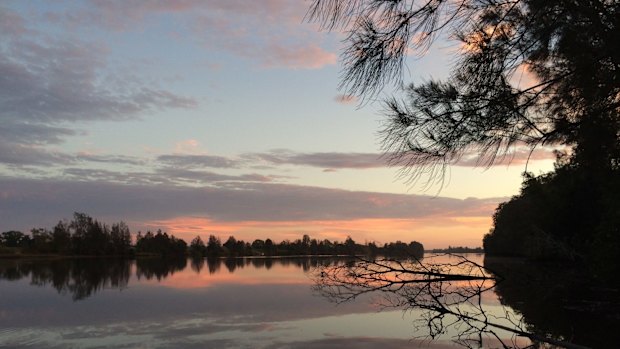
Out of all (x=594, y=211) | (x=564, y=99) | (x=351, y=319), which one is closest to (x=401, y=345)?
(x=351, y=319)

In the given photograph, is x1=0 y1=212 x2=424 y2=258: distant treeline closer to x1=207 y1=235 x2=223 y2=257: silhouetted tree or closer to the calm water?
x1=207 y1=235 x2=223 y2=257: silhouetted tree

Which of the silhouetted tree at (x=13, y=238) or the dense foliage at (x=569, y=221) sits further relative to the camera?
the silhouetted tree at (x=13, y=238)

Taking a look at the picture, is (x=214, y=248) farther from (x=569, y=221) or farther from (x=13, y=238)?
(x=569, y=221)

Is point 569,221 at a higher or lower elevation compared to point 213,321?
higher

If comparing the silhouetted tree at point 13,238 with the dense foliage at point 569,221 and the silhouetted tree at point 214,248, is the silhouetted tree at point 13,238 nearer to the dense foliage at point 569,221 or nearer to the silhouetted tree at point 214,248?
the silhouetted tree at point 214,248

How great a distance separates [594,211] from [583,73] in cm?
2989

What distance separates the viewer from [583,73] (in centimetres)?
449

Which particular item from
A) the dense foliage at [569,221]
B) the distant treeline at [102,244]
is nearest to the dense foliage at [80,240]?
the distant treeline at [102,244]

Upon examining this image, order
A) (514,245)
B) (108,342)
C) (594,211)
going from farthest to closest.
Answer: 1. (514,245)
2. (594,211)
3. (108,342)

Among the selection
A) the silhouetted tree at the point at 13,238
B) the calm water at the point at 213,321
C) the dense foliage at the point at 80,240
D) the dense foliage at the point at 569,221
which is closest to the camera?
the dense foliage at the point at 569,221

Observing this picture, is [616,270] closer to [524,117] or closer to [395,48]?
[524,117]

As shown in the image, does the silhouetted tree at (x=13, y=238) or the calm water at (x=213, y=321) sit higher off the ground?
the silhouetted tree at (x=13, y=238)

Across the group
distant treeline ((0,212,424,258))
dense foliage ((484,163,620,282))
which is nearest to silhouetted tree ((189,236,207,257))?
distant treeline ((0,212,424,258))

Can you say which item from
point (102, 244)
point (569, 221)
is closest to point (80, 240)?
point (102, 244)
